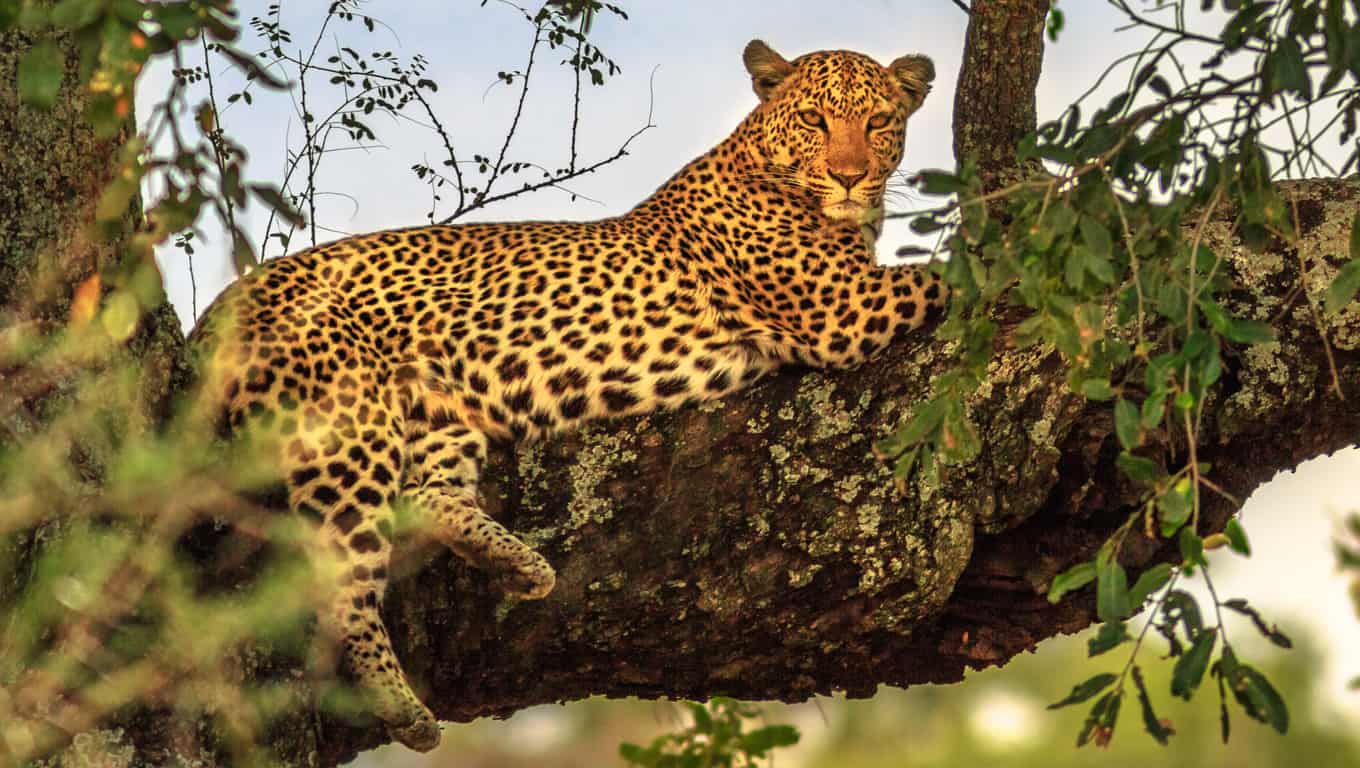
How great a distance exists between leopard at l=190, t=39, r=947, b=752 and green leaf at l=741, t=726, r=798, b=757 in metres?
1.09

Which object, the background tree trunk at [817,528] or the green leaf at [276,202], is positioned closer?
the green leaf at [276,202]

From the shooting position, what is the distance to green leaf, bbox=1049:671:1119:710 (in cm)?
360

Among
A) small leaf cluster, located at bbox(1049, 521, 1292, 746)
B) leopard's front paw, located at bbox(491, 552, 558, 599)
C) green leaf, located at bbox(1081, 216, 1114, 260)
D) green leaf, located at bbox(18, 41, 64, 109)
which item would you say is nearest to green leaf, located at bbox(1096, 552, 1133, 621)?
small leaf cluster, located at bbox(1049, 521, 1292, 746)

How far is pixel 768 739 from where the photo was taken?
600 cm

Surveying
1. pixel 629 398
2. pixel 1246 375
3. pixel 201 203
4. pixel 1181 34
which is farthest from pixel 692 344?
pixel 201 203

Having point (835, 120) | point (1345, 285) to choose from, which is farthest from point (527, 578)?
point (835, 120)

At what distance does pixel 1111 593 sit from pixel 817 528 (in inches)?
62.8

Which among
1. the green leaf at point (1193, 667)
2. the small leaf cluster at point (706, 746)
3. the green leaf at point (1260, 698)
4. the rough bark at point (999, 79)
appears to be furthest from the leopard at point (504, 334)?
the green leaf at point (1260, 698)

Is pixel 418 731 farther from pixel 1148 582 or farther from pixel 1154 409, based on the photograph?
pixel 1154 409

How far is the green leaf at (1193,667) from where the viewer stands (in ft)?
12.0

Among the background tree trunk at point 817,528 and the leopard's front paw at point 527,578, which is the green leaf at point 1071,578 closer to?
the background tree trunk at point 817,528

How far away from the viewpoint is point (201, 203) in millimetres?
3316

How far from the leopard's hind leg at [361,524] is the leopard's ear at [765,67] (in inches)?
101

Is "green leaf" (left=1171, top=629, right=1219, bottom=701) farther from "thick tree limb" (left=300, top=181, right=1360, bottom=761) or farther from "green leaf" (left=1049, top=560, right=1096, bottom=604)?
"thick tree limb" (left=300, top=181, right=1360, bottom=761)
